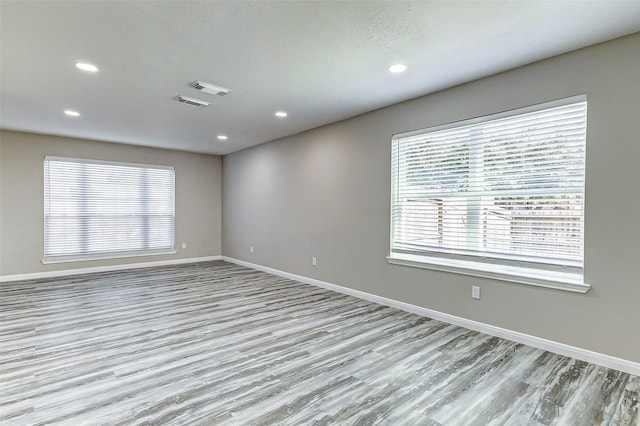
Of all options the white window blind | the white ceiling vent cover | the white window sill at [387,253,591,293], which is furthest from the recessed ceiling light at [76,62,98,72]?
the white window sill at [387,253,591,293]

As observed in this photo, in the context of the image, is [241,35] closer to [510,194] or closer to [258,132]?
[510,194]

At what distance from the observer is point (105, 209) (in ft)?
21.2

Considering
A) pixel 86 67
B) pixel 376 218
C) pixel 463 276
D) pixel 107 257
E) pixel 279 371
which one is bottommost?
pixel 279 371

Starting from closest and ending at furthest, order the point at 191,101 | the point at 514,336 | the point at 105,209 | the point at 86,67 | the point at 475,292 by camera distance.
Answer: the point at 86,67 < the point at 514,336 < the point at 475,292 < the point at 191,101 < the point at 105,209

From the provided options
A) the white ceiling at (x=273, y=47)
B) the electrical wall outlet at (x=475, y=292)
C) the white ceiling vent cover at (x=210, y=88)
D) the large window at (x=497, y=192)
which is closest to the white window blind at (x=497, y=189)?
the large window at (x=497, y=192)

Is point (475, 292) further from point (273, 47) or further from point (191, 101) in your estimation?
point (191, 101)

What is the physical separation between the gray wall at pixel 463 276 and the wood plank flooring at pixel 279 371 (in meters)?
0.32

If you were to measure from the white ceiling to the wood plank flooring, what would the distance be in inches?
99.8

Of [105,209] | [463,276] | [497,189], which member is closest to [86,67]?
[497,189]

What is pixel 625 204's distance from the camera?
8.17ft

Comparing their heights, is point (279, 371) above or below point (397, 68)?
below

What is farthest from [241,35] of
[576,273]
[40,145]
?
[40,145]

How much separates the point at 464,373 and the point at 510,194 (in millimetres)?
1715

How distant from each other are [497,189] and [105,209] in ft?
22.5
